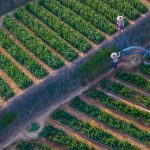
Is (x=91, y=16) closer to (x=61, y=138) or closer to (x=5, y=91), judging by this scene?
(x=5, y=91)

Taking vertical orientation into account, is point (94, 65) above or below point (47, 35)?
below

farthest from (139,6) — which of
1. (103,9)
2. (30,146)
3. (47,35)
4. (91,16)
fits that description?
(30,146)

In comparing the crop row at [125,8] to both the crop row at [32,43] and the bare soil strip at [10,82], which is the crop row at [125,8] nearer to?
the crop row at [32,43]

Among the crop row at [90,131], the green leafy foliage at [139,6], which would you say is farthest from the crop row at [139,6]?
the crop row at [90,131]

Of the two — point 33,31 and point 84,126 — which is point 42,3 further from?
point 84,126

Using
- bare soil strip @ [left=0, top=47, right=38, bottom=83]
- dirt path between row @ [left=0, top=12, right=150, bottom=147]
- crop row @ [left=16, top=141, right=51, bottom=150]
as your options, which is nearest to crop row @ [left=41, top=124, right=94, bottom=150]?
crop row @ [left=16, top=141, right=51, bottom=150]
